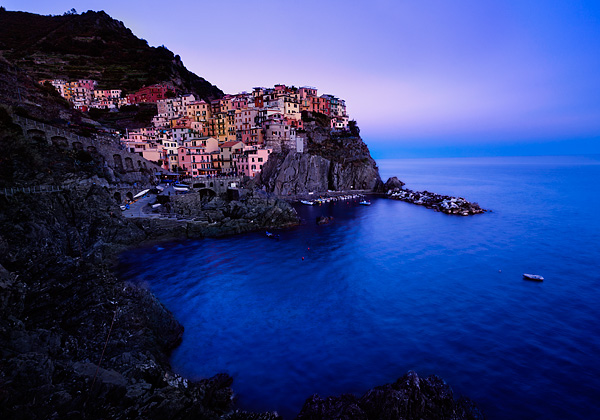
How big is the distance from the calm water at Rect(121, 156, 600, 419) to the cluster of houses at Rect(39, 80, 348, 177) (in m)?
33.7

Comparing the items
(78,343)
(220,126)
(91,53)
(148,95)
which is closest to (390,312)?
(78,343)

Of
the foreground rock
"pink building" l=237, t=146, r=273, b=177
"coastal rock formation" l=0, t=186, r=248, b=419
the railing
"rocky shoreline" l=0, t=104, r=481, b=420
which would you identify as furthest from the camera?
"pink building" l=237, t=146, r=273, b=177

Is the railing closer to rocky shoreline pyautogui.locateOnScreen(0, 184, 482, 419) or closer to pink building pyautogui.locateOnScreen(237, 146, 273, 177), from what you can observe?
rocky shoreline pyautogui.locateOnScreen(0, 184, 482, 419)

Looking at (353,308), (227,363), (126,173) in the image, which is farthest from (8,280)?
(126,173)

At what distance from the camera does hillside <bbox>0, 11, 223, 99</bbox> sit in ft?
390

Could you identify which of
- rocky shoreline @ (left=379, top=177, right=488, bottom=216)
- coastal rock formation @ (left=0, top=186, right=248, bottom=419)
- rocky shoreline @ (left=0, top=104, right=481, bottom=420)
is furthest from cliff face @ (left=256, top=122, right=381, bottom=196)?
coastal rock formation @ (left=0, top=186, right=248, bottom=419)

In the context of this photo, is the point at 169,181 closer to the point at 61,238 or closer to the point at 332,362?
the point at 61,238

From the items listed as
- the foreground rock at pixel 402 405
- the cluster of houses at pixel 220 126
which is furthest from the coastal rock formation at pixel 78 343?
the cluster of houses at pixel 220 126

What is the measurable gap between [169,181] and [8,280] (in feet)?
167

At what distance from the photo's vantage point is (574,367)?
1962 centimetres

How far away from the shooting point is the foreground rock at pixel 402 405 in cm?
1374

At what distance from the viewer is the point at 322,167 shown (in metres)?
86.8

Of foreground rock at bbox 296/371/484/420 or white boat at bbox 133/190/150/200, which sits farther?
white boat at bbox 133/190/150/200

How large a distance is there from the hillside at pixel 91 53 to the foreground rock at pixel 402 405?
129984mm
